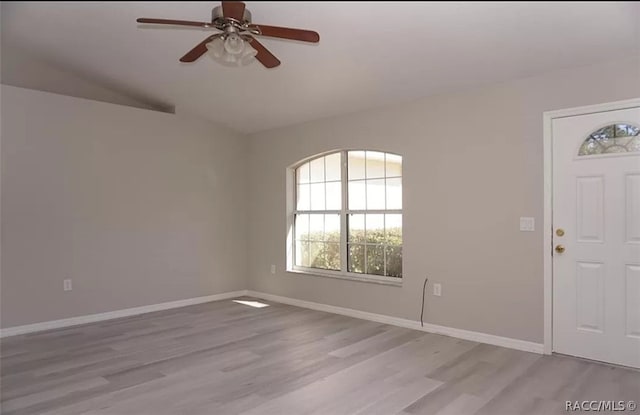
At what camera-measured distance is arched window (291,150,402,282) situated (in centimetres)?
480

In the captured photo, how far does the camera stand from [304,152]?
5.59 metres

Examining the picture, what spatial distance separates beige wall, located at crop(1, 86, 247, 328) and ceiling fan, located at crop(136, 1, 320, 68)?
98.6 inches

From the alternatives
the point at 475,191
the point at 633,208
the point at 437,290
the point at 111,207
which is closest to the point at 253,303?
the point at 111,207

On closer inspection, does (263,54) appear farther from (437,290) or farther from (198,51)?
(437,290)

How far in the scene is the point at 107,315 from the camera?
4910 millimetres

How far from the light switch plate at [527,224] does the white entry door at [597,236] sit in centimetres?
17

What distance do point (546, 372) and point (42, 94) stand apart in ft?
17.7

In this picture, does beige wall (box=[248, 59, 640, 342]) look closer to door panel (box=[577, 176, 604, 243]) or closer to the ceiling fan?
door panel (box=[577, 176, 604, 243])

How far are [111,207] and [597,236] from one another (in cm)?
495

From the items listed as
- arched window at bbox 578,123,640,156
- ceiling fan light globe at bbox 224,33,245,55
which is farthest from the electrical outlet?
ceiling fan light globe at bbox 224,33,245,55

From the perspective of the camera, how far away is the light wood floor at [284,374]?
2.62 metres

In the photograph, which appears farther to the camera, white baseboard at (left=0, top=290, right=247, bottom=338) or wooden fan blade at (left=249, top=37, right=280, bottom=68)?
white baseboard at (left=0, top=290, right=247, bottom=338)

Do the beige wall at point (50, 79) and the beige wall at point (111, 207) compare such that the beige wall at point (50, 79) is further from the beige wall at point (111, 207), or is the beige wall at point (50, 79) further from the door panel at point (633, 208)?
the door panel at point (633, 208)

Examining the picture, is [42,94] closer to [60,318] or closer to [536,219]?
[60,318]
